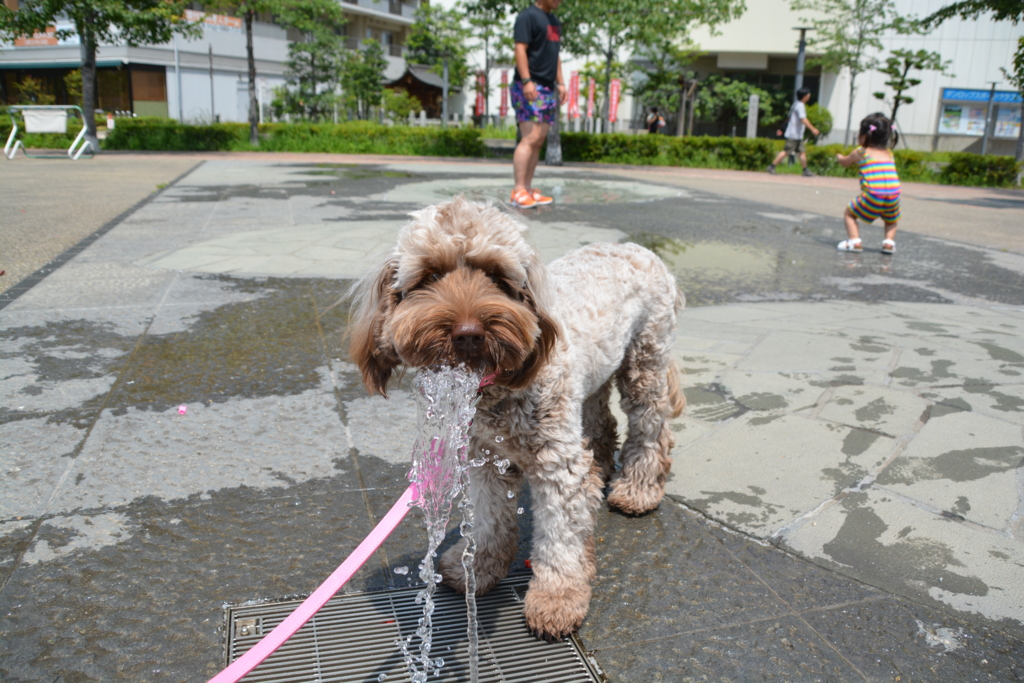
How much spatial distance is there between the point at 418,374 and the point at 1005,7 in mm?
16691

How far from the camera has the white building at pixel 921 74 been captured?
37188 millimetres

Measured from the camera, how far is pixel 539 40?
28.1 ft

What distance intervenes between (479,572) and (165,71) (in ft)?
164

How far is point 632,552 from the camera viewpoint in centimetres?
262

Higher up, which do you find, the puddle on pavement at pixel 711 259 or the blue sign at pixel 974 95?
the blue sign at pixel 974 95

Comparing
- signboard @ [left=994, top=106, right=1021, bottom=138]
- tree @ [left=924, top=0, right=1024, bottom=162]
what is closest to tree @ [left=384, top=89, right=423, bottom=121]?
tree @ [left=924, top=0, right=1024, bottom=162]

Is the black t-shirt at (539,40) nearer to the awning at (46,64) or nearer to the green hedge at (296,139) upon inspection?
the green hedge at (296,139)

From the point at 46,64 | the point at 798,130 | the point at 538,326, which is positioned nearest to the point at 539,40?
the point at 538,326

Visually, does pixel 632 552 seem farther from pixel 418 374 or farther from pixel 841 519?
pixel 418 374

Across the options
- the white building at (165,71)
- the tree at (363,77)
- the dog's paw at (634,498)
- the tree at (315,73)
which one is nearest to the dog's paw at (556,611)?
the dog's paw at (634,498)

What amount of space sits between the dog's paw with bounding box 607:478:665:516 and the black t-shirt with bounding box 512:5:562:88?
264 inches

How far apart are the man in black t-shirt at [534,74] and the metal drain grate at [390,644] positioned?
22.6ft

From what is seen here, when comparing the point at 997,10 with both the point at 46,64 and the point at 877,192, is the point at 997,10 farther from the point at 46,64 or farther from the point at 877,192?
the point at 46,64

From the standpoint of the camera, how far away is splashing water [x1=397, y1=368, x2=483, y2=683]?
200cm
